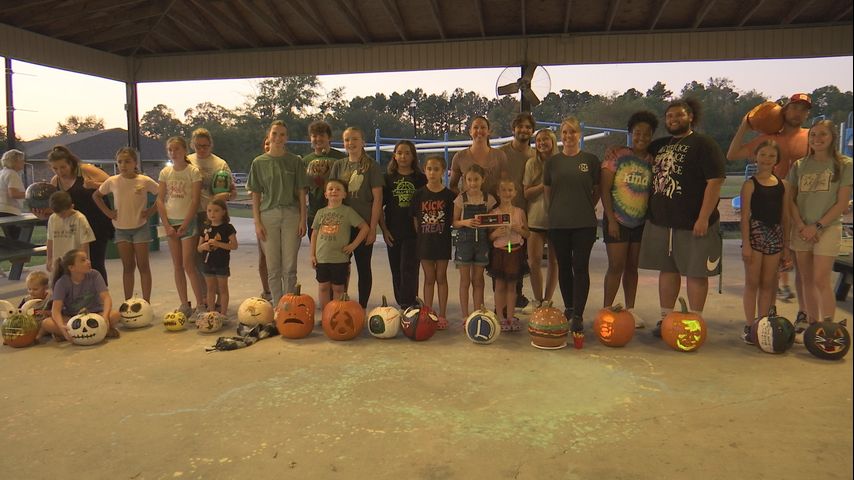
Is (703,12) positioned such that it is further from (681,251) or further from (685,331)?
(685,331)

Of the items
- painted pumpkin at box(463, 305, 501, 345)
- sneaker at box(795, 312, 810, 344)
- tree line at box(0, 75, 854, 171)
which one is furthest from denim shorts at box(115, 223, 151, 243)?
tree line at box(0, 75, 854, 171)

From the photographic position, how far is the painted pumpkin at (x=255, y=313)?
16.3 ft

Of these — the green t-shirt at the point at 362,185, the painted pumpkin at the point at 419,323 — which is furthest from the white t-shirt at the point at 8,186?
the painted pumpkin at the point at 419,323

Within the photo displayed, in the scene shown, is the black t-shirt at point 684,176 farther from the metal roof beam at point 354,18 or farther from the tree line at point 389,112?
the tree line at point 389,112

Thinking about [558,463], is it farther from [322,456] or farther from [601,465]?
[322,456]

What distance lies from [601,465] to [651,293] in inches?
168

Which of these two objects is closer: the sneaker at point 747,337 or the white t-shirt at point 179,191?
the sneaker at point 747,337

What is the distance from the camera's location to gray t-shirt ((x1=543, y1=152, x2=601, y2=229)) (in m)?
4.71

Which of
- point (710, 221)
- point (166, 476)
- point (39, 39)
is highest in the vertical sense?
point (39, 39)

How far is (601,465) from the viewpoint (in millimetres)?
2672

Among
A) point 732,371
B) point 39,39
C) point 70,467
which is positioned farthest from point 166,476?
point 39,39

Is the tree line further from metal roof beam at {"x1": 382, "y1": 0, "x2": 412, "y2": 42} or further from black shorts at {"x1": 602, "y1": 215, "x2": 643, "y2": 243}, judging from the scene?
black shorts at {"x1": 602, "y1": 215, "x2": 643, "y2": 243}

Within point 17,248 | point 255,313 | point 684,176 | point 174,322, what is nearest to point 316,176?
point 255,313

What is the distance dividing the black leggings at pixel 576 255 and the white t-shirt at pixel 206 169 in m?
3.08
